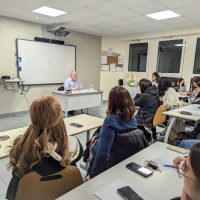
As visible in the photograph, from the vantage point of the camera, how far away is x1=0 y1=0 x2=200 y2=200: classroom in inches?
42.7

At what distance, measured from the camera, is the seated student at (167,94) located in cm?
355

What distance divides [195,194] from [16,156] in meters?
0.94

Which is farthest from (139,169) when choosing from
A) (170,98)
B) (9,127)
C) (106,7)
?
(9,127)

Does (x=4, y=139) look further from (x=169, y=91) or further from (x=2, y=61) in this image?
(x=2, y=61)

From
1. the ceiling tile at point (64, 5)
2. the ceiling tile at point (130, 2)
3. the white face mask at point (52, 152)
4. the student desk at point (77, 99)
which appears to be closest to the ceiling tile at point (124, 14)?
the ceiling tile at point (130, 2)

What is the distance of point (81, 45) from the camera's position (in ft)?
21.0

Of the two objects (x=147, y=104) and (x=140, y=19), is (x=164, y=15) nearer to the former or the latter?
(x=140, y=19)

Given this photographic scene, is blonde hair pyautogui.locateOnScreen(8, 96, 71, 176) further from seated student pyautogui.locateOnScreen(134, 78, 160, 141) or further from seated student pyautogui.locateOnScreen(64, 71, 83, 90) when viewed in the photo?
seated student pyautogui.locateOnScreen(64, 71, 83, 90)

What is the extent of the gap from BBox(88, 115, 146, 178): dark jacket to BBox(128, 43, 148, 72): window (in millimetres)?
5613

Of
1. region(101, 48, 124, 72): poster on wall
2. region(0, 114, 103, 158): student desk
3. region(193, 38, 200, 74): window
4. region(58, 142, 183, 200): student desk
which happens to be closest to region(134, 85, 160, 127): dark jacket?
region(0, 114, 103, 158): student desk

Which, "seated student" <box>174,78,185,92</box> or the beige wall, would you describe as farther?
"seated student" <box>174,78,185,92</box>

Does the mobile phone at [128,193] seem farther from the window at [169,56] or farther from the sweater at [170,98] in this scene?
the window at [169,56]

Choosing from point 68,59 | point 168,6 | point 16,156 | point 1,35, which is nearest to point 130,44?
point 68,59

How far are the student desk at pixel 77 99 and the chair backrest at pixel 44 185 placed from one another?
11.3 feet
